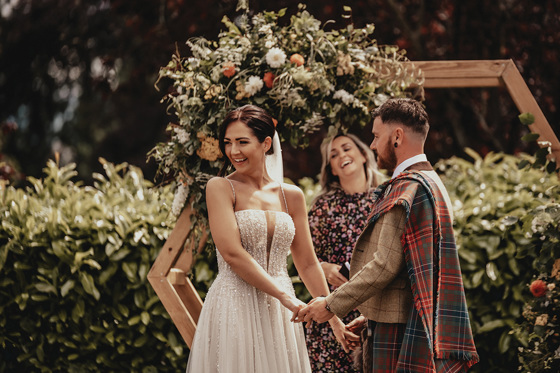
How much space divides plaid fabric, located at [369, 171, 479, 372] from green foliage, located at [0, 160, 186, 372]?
249 cm

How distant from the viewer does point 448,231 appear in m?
3.11

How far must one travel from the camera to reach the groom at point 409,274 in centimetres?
301

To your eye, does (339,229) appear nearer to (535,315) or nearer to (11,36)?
(535,315)

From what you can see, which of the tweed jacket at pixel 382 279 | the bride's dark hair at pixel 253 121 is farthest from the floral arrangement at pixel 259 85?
the tweed jacket at pixel 382 279

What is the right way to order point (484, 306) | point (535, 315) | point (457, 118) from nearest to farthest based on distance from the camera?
point (535, 315) → point (484, 306) → point (457, 118)

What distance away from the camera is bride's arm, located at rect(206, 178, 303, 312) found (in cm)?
343

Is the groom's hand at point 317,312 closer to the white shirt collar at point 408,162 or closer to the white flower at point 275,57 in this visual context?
the white shirt collar at point 408,162

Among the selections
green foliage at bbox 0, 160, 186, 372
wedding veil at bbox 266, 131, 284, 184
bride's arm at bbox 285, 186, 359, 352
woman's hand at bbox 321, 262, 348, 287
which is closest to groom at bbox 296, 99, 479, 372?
bride's arm at bbox 285, 186, 359, 352

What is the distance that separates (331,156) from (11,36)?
8.42 metres

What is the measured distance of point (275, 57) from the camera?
165 inches

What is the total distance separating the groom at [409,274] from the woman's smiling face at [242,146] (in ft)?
2.21

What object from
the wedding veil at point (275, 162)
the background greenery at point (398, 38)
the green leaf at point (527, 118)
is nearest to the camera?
the wedding veil at point (275, 162)

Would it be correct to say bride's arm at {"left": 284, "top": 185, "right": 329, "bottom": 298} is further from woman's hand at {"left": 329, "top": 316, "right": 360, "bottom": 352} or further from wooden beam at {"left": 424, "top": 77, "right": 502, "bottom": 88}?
wooden beam at {"left": 424, "top": 77, "right": 502, "bottom": 88}

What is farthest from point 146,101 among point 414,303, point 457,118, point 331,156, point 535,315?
point 414,303
